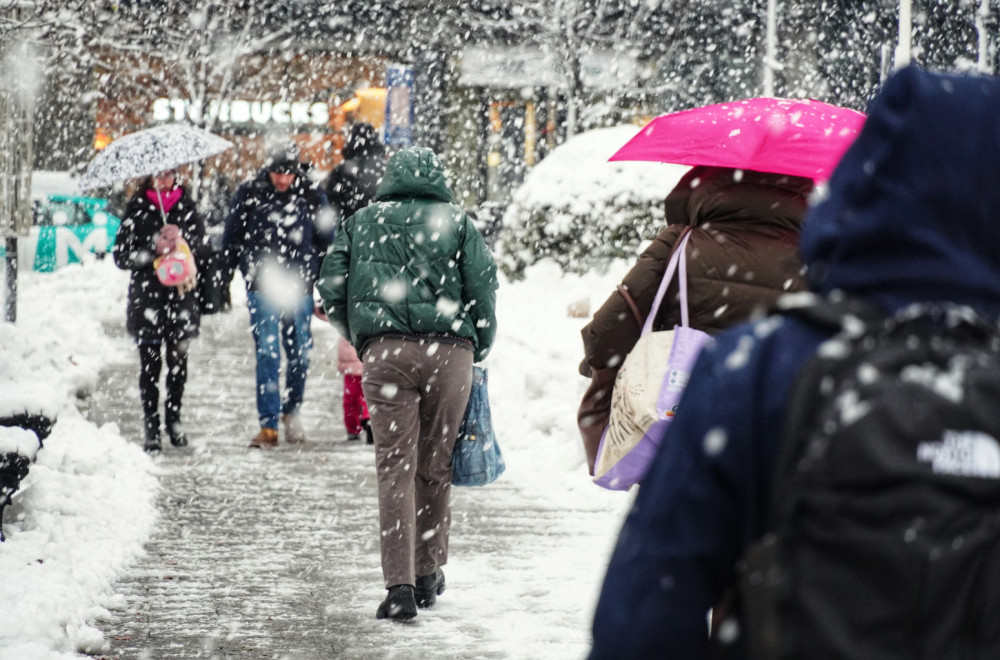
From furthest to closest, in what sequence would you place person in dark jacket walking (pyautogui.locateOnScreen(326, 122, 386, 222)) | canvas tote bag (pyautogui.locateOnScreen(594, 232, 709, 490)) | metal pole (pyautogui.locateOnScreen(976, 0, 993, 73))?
metal pole (pyautogui.locateOnScreen(976, 0, 993, 73))
person in dark jacket walking (pyautogui.locateOnScreen(326, 122, 386, 222))
canvas tote bag (pyautogui.locateOnScreen(594, 232, 709, 490))

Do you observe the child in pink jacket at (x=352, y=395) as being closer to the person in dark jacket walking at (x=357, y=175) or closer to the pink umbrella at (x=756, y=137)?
the person in dark jacket walking at (x=357, y=175)

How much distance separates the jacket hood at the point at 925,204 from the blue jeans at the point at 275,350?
763cm

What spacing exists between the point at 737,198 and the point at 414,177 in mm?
1739

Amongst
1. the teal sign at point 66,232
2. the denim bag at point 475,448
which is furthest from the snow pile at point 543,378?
the teal sign at point 66,232

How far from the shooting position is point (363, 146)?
29.9ft

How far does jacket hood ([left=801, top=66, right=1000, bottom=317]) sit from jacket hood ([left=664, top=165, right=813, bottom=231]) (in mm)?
2504

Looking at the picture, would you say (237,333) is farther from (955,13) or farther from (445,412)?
(955,13)

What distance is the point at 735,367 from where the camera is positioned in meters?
1.73

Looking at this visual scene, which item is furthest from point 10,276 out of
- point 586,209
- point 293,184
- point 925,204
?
point 925,204

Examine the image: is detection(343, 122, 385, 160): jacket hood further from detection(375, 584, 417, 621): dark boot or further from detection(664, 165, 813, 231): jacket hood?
detection(664, 165, 813, 231): jacket hood

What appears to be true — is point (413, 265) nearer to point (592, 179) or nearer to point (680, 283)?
point (680, 283)

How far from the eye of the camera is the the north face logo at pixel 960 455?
5.19ft

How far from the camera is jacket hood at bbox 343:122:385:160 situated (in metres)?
9.12

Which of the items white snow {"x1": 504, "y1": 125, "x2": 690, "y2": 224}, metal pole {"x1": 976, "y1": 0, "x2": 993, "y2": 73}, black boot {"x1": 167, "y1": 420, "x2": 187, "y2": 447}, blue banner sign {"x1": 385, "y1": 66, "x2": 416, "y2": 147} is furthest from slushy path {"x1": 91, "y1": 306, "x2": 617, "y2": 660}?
blue banner sign {"x1": 385, "y1": 66, "x2": 416, "y2": 147}
